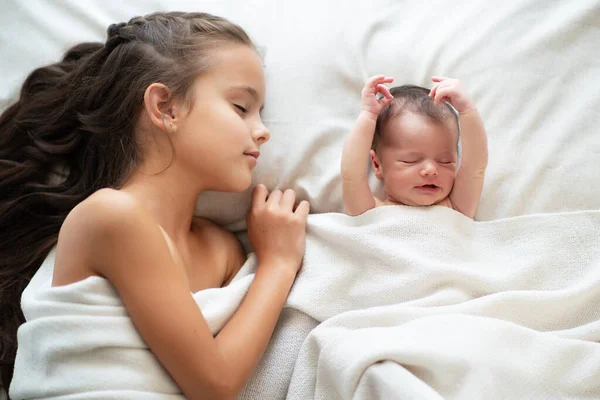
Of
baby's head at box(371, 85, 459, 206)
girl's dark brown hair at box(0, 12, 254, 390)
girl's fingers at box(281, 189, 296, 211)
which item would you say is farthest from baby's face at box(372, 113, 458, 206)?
girl's dark brown hair at box(0, 12, 254, 390)

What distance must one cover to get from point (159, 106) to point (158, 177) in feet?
0.46

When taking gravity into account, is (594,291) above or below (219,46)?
below

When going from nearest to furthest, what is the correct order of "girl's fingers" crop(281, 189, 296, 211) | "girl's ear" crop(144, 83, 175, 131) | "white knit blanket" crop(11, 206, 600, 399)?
"white knit blanket" crop(11, 206, 600, 399) < "girl's ear" crop(144, 83, 175, 131) < "girl's fingers" crop(281, 189, 296, 211)

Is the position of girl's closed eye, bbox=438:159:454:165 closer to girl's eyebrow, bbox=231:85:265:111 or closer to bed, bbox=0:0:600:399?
bed, bbox=0:0:600:399

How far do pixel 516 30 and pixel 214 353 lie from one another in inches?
36.7

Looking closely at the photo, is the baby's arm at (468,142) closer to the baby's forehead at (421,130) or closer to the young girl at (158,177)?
the baby's forehead at (421,130)

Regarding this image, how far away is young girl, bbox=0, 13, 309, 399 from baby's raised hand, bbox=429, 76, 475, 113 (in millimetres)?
354

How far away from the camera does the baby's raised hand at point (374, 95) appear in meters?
1.31

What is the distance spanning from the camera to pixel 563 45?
135cm

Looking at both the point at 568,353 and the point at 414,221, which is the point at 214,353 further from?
the point at 568,353

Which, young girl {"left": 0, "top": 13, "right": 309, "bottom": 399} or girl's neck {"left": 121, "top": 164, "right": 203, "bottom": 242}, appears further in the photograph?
girl's neck {"left": 121, "top": 164, "right": 203, "bottom": 242}

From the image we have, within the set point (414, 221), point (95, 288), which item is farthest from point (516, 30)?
point (95, 288)

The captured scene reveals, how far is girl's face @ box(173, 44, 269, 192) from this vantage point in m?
1.24

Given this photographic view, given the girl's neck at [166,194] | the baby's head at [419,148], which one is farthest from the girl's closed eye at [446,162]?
Result: the girl's neck at [166,194]
